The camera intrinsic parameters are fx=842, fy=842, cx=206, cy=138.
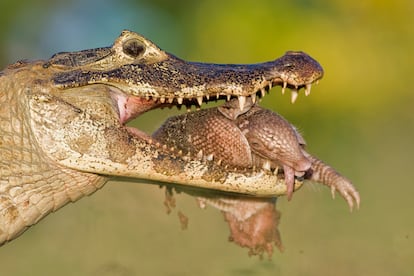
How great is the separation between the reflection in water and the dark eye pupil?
2.94ft

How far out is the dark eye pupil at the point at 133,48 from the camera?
4.80 meters

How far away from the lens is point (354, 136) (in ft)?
46.6

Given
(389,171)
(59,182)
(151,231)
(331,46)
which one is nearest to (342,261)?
(151,231)

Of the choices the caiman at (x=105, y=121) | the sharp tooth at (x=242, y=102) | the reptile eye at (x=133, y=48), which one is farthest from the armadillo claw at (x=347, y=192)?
the reptile eye at (x=133, y=48)

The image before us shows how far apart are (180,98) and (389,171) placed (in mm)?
7070

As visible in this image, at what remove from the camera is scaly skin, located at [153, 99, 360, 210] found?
4641 millimetres

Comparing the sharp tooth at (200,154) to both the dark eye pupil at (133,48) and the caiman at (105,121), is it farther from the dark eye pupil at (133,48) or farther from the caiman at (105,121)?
the dark eye pupil at (133,48)

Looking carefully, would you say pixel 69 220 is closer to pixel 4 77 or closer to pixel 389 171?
pixel 4 77

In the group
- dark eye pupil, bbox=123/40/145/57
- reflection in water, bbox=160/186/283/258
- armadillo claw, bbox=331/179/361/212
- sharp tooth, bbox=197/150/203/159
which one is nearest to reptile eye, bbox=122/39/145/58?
dark eye pupil, bbox=123/40/145/57

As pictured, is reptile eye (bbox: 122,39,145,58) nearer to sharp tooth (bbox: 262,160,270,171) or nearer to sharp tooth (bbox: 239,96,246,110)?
sharp tooth (bbox: 239,96,246,110)

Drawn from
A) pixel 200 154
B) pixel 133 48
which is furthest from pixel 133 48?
pixel 200 154

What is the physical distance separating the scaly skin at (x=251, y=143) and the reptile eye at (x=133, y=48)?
0.46 metres

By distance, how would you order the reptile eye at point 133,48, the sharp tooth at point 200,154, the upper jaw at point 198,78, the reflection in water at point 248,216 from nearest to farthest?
the upper jaw at point 198,78, the sharp tooth at point 200,154, the reptile eye at point 133,48, the reflection in water at point 248,216

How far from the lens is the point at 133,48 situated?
15.8 feet
